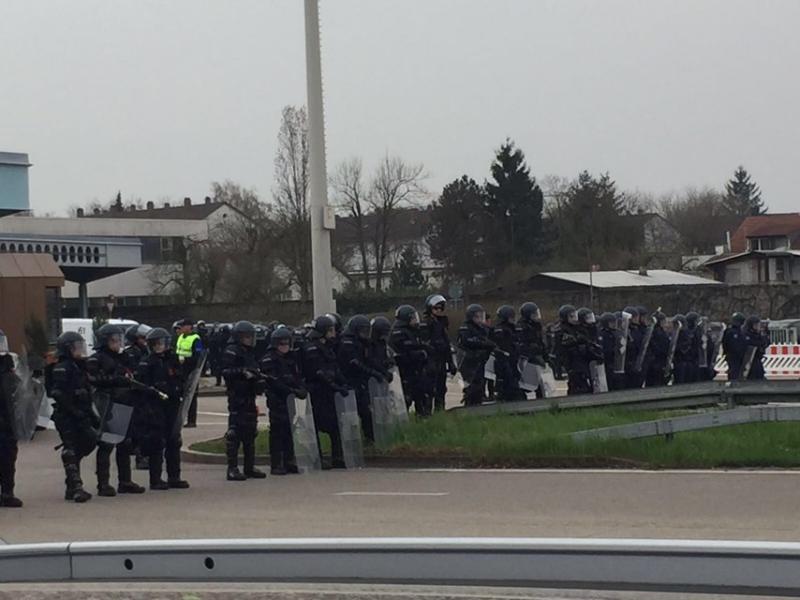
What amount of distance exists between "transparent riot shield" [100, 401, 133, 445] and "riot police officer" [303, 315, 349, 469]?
2537mm

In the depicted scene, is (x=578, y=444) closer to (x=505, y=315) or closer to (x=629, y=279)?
(x=505, y=315)

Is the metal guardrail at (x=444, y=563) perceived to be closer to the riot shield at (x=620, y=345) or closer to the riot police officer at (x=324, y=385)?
the riot police officer at (x=324, y=385)

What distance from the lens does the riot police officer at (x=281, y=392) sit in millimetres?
15531

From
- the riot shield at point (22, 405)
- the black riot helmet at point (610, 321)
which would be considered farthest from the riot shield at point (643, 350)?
the riot shield at point (22, 405)

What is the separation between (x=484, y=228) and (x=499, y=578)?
7400 cm

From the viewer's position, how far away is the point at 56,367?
1377 centimetres

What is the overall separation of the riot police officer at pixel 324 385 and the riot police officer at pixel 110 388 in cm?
231

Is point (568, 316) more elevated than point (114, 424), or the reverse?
point (568, 316)

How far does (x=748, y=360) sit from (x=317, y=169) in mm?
9674

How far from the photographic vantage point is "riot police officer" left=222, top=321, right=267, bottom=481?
1525cm

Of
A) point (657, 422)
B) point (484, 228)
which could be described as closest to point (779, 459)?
point (657, 422)

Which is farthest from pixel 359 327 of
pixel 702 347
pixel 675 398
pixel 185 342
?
pixel 702 347

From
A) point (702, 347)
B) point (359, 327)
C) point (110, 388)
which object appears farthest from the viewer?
point (702, 347)

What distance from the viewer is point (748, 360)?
24656 millimetres
